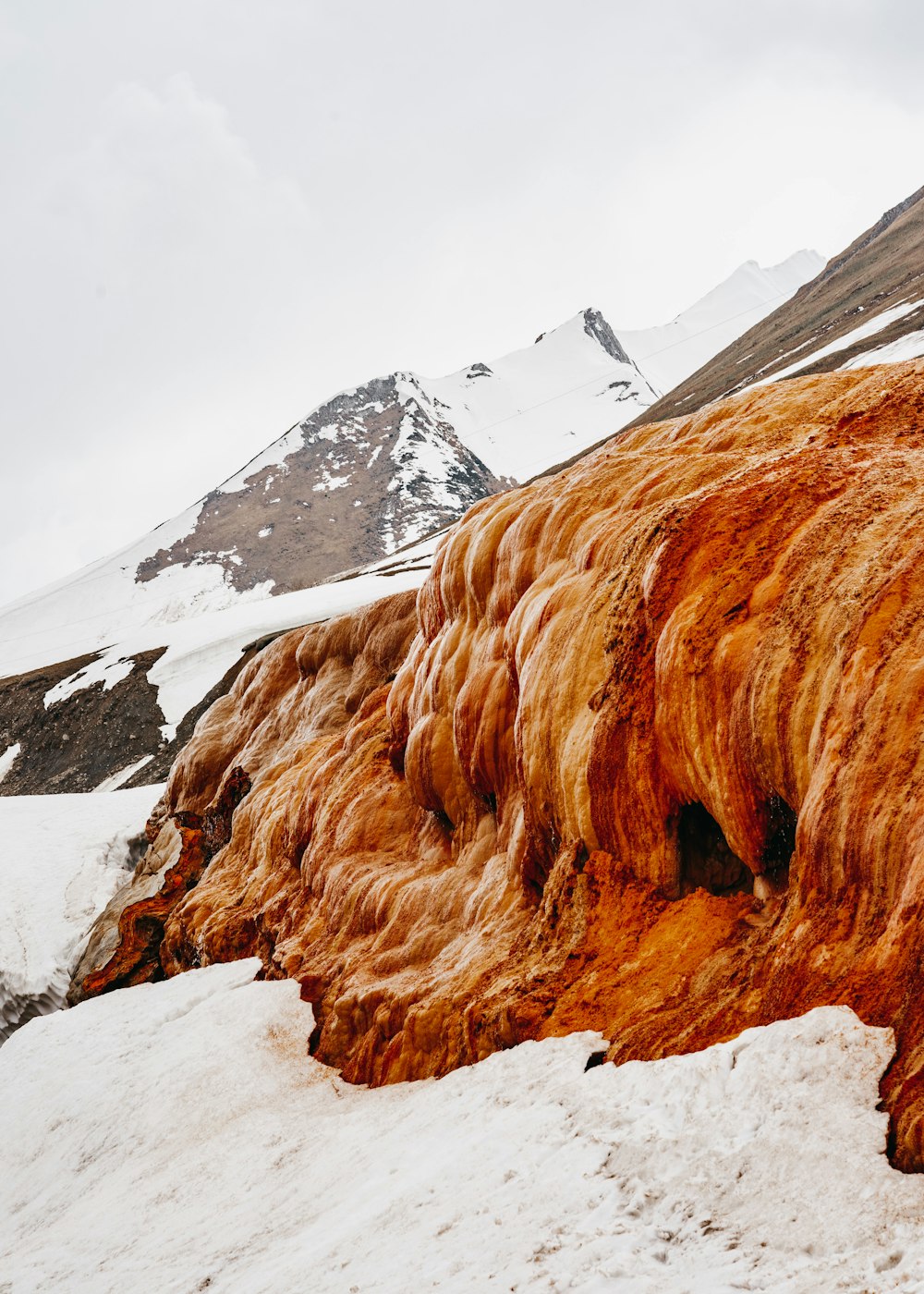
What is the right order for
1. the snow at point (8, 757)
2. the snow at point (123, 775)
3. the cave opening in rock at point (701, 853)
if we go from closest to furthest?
the cave opening in rock at point (701, 853) → the snow at point (123, 775) → the snow at point (8, 757)

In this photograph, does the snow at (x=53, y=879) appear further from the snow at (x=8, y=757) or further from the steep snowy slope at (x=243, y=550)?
the steep snowy slope at (x=243, y=550)

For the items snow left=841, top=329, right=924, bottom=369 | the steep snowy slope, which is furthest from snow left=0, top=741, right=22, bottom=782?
the steep snowy slope

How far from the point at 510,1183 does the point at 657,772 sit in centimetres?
402

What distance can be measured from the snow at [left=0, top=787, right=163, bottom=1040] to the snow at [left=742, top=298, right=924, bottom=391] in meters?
56.5

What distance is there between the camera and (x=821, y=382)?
1227 centimetres

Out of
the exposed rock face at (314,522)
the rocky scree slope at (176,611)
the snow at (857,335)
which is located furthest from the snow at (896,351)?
the exposed rock face at (314,522)

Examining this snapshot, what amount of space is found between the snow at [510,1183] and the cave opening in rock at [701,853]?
1879 millimetres

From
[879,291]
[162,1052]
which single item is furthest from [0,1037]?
[879,291]

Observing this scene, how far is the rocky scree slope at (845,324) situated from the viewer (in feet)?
214

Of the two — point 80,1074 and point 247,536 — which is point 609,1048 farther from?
point 247,536

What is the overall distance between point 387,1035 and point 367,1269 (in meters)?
5.13

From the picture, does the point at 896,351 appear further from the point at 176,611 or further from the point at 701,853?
the point at 176,611

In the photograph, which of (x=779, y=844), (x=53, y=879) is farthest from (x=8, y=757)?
(x=779, y=844)

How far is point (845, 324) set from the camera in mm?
86625
